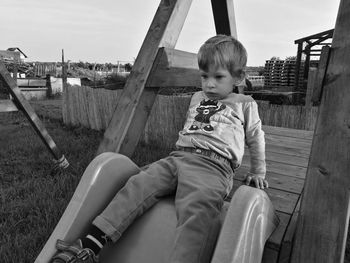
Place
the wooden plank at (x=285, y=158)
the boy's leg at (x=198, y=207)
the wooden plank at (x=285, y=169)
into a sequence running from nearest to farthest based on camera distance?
1. the boy's leg at (x=198, y=207)
2. the wooden plank at (x=285, y=169)
3. the wooden plank at (x=285, y=158)

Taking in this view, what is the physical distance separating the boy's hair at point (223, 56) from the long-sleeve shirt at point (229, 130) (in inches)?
6.3

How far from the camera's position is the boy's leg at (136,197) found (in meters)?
1.39

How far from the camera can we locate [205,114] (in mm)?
1768

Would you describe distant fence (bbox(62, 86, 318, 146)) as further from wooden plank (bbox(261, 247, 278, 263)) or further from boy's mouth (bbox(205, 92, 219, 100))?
wooden plank (bbox(261, 247, 278, 263))

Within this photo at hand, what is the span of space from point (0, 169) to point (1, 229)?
1794mm

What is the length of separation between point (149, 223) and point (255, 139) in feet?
2.26

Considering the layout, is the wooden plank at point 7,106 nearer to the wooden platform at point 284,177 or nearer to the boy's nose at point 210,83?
the wooden platform at point 284,177

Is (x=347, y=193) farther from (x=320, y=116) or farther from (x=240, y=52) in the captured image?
(x=240, y=52)

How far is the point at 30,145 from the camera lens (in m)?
5.17

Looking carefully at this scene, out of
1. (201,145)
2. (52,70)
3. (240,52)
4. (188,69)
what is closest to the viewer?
(201,145)

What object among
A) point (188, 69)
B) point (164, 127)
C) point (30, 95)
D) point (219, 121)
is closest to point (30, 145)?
point (164, 127)

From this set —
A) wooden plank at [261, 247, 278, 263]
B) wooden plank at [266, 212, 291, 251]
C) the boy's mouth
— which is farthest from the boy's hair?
wooden plank at [261, 247, 278, 263]

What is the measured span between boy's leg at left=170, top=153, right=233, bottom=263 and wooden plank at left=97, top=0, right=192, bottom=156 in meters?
0.48

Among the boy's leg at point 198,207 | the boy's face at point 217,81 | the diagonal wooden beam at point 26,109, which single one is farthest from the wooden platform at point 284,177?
the diagonal wooden beam at point 26,109
